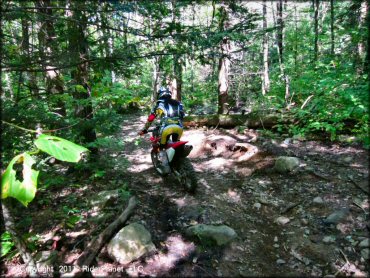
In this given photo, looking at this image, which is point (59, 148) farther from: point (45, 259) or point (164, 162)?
point (164, 162)

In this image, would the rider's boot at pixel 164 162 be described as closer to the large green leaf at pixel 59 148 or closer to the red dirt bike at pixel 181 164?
the red dirt bike at pixel 181 164

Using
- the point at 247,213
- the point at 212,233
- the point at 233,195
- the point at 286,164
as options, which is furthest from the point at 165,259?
the point at 286,164

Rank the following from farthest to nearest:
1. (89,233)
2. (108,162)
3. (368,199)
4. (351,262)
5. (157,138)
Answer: (157,138) < (108,162) < (368,199) < (89,233) < (351,262)

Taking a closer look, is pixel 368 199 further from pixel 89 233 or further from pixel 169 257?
pixel 89 233

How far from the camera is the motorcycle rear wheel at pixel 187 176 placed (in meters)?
6.03

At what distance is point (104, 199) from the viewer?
202 inches

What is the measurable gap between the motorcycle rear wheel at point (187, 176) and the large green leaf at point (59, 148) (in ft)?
15.8

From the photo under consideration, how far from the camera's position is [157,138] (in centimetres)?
701

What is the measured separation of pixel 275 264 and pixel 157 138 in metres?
4.15

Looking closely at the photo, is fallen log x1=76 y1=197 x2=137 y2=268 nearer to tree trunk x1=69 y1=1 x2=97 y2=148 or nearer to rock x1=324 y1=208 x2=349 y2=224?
tree trunk x1=69 y1=1 x2=97 y2=148

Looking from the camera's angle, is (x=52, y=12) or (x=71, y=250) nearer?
(x=71, y=250)

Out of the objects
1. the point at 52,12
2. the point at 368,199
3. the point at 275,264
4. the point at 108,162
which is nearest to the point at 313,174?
the point at 368,199

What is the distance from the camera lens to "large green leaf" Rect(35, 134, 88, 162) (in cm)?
121

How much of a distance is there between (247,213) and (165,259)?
215 cm
